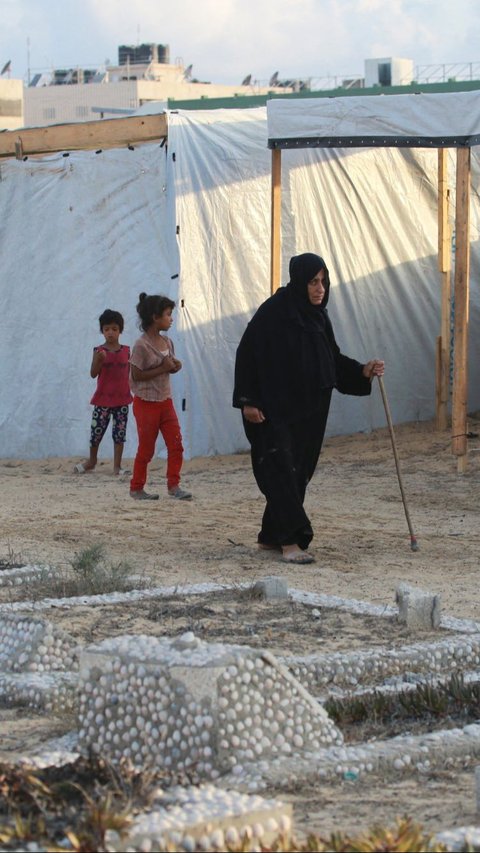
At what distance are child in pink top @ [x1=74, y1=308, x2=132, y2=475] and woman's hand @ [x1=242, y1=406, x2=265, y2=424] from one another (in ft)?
12.3

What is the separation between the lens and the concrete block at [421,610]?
5586 millimetres

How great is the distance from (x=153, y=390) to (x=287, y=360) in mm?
2292

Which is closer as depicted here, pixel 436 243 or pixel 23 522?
pixel 23 522

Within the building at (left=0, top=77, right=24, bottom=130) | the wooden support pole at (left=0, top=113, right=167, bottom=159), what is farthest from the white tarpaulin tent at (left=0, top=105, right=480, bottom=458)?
the building at (left=0, top=77, right=24, bottom=130)

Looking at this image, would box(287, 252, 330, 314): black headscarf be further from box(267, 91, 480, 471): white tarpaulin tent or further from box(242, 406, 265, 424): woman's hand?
box(267, 91, 480, 471): white tarpaulin tent

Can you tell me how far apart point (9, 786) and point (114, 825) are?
461 millimetres

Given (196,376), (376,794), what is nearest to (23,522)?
(196,376)

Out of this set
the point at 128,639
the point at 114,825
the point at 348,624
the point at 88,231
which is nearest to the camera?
the point at 114,825

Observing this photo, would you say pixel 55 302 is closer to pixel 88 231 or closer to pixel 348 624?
pixel 88 231

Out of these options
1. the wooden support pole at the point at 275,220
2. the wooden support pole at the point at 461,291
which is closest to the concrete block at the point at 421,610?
the wooden support pole at the point at 461,291

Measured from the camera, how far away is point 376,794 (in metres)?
3.43

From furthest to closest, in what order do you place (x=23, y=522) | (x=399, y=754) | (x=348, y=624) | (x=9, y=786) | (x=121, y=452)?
(x=121, y=452) < (x=23, y=522) < (x=348, y=624) < (x=399, y=754) < (x=9, y=786)

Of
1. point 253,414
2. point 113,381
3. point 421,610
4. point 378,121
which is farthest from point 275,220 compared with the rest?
point 421,610

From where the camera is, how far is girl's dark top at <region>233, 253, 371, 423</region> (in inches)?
303
